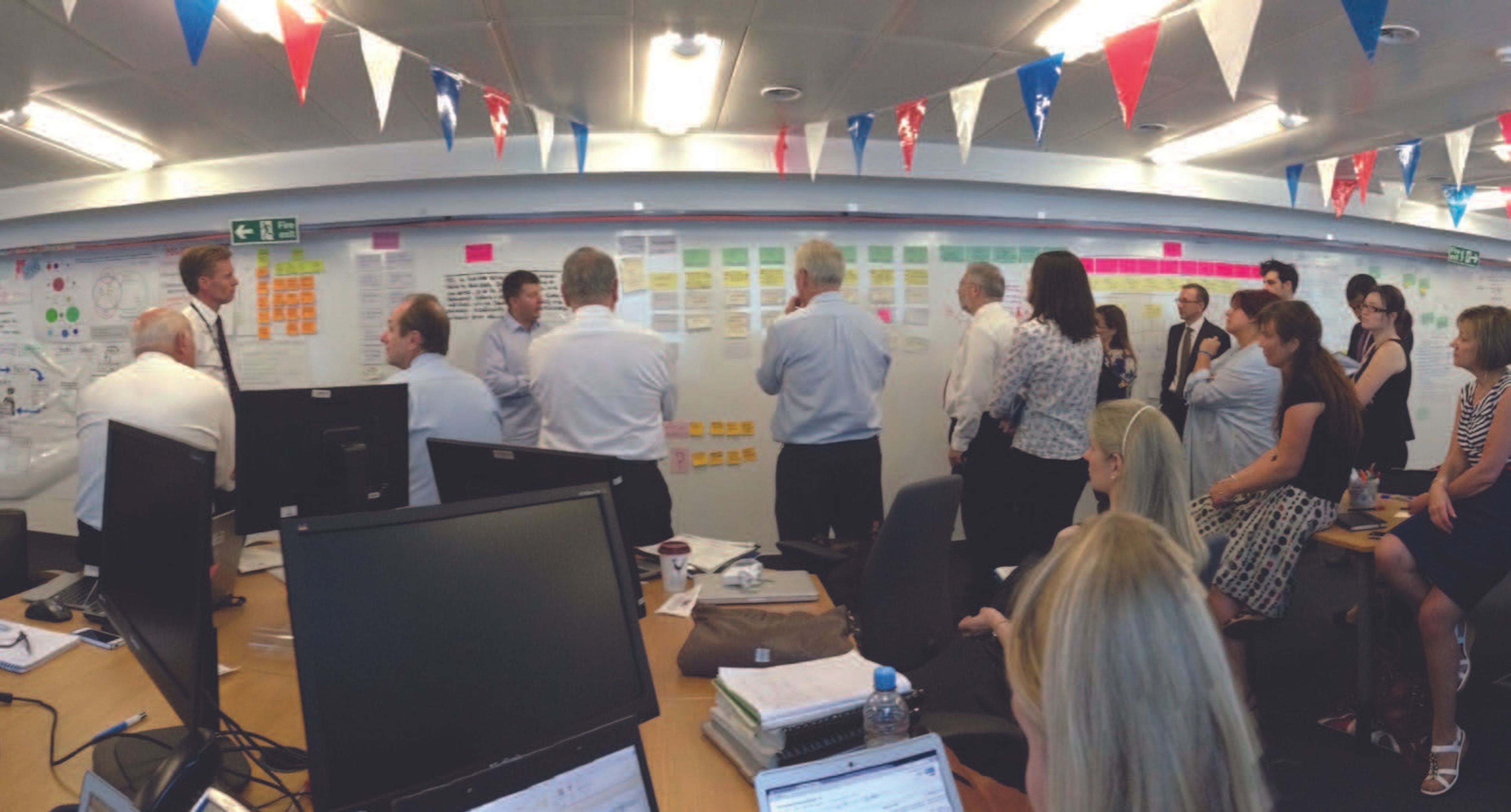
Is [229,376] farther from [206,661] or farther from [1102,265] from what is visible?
[1102,265]

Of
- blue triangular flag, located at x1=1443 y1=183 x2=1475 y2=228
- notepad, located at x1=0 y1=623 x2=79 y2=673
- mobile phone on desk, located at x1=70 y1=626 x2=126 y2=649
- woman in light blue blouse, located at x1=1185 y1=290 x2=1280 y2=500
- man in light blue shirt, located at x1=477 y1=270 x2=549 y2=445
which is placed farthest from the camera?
blue triangular flag, located at x1=1443 y1=183 x2=1475 y2=228

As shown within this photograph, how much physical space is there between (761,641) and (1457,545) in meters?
2.31

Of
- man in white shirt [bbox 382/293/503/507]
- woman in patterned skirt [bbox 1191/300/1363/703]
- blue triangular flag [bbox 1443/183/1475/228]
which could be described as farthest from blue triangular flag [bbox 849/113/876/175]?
blue triangular flag [bbox 1443/183/1475/228]

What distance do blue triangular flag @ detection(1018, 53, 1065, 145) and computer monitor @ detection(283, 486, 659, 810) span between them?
3.02m

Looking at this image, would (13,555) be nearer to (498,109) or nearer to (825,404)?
(498,109)

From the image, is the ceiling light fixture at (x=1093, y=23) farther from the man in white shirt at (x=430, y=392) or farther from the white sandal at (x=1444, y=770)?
the white sandal at (x=1444, y=770)

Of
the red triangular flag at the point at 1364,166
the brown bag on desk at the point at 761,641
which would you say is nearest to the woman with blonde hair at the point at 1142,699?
the brown bag on desk at the point at 761,641

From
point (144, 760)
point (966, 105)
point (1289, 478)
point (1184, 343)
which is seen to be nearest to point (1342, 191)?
point (1184, 343)

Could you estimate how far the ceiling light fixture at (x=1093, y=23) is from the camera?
2.79m

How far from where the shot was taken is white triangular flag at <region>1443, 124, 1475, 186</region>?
4473mm

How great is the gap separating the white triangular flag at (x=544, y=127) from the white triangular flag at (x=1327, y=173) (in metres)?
4.73

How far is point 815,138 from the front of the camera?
436 centimetres

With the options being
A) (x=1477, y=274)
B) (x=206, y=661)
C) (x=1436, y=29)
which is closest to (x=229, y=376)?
(x=206, y=661)

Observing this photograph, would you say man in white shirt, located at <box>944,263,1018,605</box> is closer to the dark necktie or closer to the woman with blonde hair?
the woman with blonde hair
